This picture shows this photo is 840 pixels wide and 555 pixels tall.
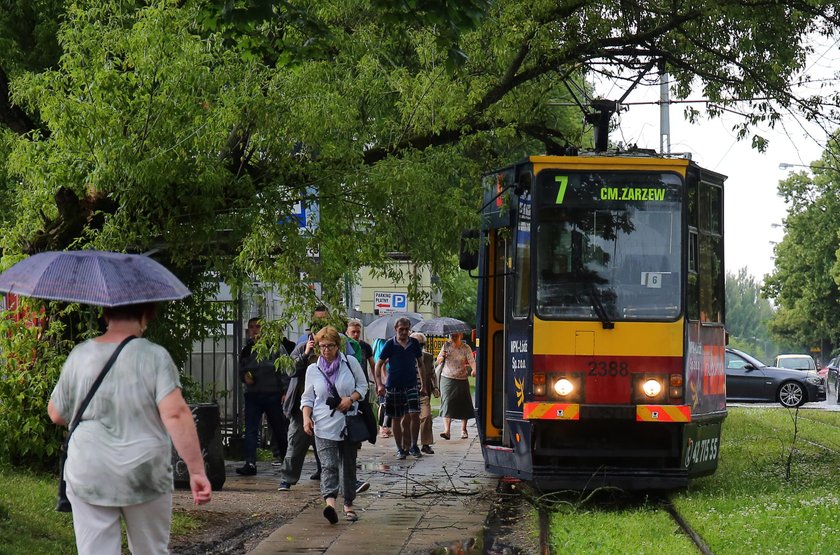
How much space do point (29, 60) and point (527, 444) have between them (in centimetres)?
741

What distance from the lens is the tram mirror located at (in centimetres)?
1346

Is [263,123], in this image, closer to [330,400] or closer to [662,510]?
[330,400]

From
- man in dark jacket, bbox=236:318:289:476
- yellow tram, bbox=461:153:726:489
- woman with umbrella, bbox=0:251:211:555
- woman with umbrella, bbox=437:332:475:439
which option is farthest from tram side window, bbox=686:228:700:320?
woman with umbrella, bbox=0:251:211:555

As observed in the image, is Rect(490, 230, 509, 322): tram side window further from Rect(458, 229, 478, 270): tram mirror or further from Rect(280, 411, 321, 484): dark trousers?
Rect(280, 411, 321, 484): dark trousers

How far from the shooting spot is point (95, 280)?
235 inches

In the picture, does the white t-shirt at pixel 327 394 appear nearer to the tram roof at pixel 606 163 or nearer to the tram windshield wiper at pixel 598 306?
the tram windshield wiper at pixel 598 306

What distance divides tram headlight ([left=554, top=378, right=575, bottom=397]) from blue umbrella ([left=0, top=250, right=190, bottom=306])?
6979 millimetres

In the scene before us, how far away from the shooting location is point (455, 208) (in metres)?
13.4

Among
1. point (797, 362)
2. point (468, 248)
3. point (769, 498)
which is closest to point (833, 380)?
point (797, 362)

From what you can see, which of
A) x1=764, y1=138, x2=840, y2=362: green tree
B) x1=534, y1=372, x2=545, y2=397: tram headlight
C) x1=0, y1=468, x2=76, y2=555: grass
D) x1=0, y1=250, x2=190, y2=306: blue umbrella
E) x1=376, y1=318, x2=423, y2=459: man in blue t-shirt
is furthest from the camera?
x1=764, y1=138, x2=840, y2=362: green tree

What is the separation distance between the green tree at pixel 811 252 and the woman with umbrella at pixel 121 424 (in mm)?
74938

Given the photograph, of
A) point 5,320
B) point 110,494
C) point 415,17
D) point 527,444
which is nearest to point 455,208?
point 527,444

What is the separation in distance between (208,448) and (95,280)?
7494 mm

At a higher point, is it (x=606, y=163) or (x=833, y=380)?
(x=606, y=163)
